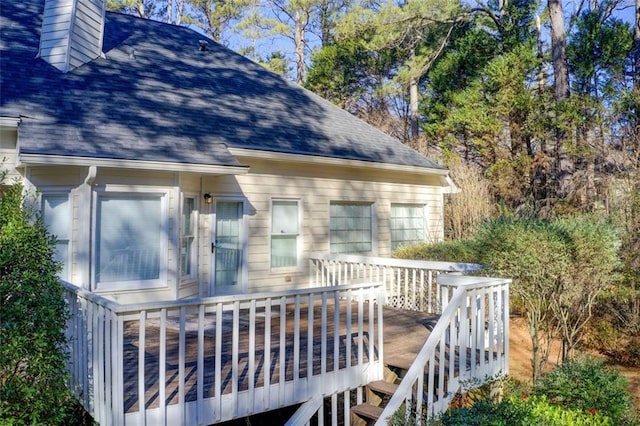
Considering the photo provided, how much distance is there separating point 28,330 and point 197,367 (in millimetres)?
1246

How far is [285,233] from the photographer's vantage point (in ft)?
32.0

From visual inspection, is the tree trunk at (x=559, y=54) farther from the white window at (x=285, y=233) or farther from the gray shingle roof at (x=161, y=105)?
the white window at (x=285, y=233)

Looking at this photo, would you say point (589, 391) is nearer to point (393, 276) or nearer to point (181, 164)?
point (393, 276)

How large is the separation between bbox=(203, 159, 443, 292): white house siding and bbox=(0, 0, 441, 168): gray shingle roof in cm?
45

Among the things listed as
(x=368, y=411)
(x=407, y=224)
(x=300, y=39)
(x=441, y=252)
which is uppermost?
(x=300, y=39)

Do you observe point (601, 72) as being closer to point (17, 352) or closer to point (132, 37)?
point (132, 37)

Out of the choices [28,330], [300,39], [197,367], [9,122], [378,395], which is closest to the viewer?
Answer: [28,330]

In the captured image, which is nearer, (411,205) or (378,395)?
(378,395)

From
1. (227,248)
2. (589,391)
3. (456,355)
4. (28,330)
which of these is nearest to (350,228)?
(227,248)

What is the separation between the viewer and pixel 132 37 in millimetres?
11195

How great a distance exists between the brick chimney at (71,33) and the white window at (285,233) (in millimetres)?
4296

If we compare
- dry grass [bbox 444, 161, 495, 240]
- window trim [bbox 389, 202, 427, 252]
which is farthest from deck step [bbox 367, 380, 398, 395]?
dry grass [bbox 444, 161, 495, 240]

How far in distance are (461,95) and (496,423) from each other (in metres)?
17.4

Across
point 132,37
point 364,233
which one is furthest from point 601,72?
point 132,37
